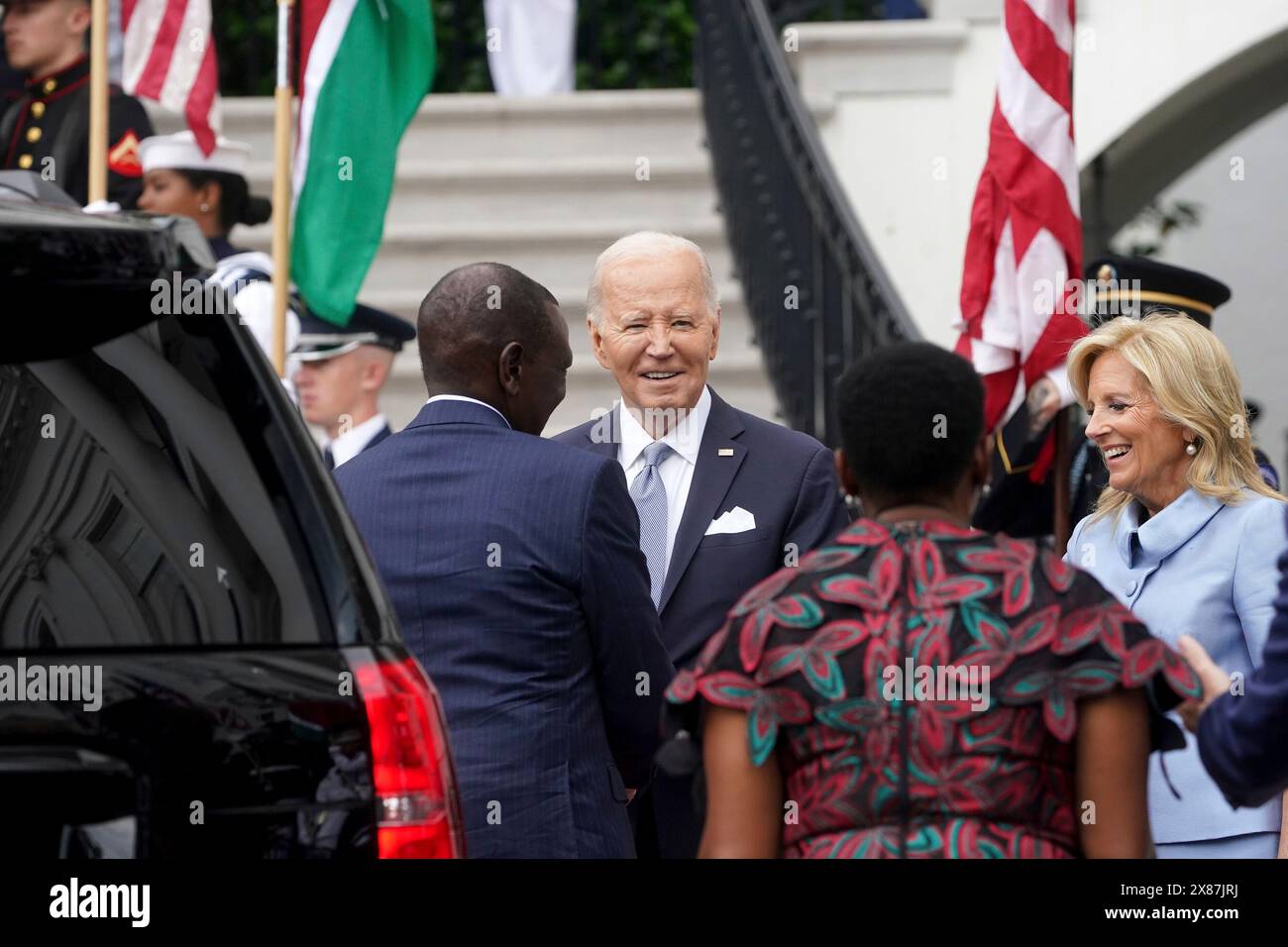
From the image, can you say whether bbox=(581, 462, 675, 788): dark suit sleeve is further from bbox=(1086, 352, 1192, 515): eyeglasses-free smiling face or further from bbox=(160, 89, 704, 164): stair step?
bbox=(160, 89, 704, 164): stair step

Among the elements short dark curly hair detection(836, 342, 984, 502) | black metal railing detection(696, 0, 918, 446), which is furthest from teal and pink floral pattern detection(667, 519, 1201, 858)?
black metal railing detection(696, 0, 918, 446)

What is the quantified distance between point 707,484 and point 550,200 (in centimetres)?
584

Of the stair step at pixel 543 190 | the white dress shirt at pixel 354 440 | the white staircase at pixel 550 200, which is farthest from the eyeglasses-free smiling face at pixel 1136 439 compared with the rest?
the stair step at pixel 543 190

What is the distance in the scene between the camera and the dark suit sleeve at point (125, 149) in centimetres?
916

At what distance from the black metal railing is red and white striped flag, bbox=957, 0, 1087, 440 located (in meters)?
1.06

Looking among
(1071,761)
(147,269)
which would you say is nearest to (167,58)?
(147,269)

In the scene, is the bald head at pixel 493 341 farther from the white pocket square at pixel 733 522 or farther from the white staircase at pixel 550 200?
the white staircase at pixel 550 200

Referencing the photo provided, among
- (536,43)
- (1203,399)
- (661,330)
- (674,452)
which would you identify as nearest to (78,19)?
(536,43)

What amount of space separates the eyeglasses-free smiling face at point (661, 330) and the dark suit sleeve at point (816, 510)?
0.39m

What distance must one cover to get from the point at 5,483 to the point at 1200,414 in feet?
8.54

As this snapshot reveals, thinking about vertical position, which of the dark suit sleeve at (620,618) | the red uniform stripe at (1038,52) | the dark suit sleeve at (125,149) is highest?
the dark suit sleeve at (125,149)

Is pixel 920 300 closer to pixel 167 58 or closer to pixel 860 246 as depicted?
pixel 860 246

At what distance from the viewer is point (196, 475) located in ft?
8.79

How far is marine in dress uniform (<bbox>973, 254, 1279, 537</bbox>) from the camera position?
640 centimetres
